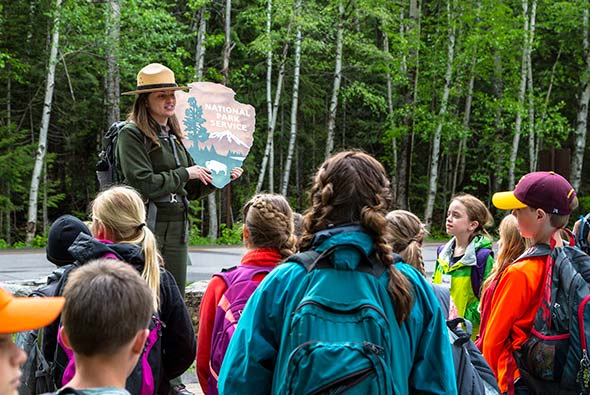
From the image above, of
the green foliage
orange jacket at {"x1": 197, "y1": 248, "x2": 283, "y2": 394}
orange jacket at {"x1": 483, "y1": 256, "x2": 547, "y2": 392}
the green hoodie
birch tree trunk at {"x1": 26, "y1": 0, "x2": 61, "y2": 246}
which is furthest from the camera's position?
the green foliage

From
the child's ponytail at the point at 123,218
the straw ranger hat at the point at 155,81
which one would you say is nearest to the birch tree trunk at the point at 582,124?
the straw ranger hat at the point at 155,81

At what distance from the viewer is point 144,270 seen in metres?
3.86

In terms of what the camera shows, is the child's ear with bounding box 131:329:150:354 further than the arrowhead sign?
No

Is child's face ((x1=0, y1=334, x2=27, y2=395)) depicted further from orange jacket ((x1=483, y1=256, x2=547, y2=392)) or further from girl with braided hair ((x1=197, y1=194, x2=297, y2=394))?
orange jacket ((x1=483, y1=256, x2=547, y2=392))

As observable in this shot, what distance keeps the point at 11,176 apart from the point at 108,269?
23522mm

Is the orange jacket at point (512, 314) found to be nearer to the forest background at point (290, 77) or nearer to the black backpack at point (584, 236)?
the black backpack at point (584, 236)

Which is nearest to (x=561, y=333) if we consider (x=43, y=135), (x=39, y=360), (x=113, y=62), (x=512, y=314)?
(x=512, y=314)

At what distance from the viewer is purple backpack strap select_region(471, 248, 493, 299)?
20.2 ft

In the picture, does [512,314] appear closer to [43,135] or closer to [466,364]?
[466,364]

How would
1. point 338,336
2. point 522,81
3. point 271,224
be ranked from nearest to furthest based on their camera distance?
point 338,336, point 271,224, point 522,81

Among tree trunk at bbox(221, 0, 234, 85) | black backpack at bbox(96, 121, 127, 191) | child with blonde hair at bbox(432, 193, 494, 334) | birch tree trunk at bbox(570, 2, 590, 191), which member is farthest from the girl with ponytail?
birch tree trunk at bbox(570, 2, 590, 191)

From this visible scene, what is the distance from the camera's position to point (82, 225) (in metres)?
4.32

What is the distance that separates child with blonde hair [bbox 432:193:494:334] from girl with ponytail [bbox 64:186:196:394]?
8.75ft

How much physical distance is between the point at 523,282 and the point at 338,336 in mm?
1679
